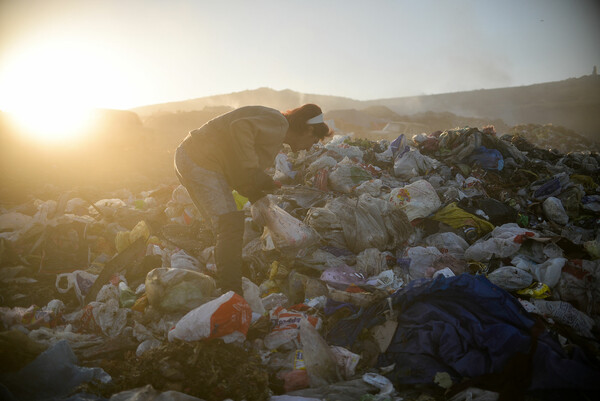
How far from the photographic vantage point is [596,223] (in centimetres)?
399

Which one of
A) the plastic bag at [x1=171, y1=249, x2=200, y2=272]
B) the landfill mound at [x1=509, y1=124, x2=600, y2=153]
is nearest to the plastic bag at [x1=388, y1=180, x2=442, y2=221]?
the plastic bag at [x1=171, y1=249, x2=200, y2=272]

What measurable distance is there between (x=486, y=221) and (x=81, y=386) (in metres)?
3.99

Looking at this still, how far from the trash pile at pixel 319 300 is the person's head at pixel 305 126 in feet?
2.04

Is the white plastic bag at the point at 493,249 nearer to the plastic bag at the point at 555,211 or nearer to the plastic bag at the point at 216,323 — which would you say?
the plastic bag at the point at 555,211

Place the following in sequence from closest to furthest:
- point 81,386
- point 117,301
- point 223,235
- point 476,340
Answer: point 81,386 < point 476,340 < point 223,235 < point 117,301

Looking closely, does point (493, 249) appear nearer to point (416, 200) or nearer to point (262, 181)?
point (416, 200)

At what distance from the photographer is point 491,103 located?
30.3 metres

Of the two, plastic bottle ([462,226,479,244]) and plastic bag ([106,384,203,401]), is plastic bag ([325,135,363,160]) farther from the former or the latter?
plastic bag ([106,384,203,401])

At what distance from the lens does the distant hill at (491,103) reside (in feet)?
74.7

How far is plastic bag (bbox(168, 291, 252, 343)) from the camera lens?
1.87 meters

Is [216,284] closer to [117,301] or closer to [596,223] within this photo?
[117,301]

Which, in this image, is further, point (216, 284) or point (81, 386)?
point (216, 284)

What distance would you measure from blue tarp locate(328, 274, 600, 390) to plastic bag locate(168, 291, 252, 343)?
676mm

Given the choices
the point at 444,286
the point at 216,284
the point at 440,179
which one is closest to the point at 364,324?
the point at 444,286
